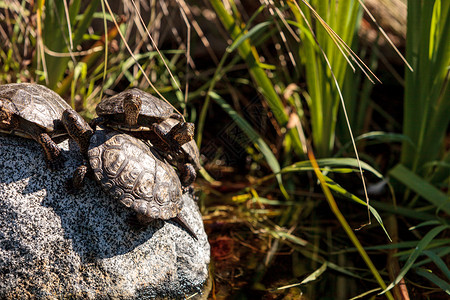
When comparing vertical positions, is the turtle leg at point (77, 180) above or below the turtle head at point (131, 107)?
below

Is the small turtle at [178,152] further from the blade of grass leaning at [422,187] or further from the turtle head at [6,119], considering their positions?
the blade of grass leaning at [422,187]

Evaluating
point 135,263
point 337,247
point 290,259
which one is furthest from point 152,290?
point 337,247

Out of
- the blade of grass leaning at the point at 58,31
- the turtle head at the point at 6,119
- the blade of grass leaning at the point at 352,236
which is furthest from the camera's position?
the blade of grass leaning at the point at 58,31

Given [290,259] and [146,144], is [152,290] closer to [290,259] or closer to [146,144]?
[146,144]

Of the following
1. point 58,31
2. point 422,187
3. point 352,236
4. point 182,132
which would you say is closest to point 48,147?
point 182,132

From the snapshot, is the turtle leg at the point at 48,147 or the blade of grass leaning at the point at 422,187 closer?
the turtle leg at the point at 48,147

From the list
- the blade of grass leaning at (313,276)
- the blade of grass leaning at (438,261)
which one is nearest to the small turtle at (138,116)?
the blade of grass leaning at (313,276)
